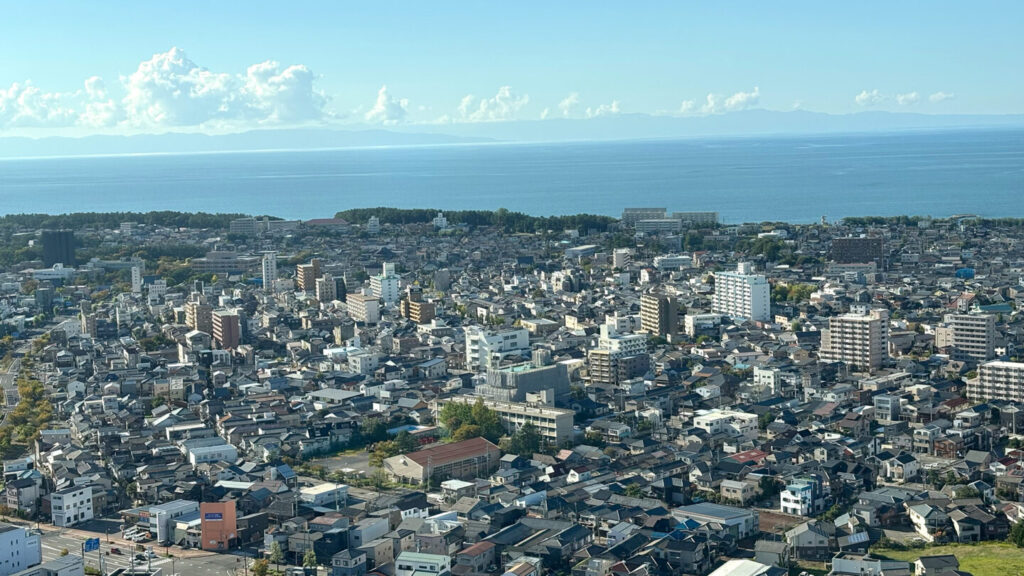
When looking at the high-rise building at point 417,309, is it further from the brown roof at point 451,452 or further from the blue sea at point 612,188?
the blue sea at point 612,188

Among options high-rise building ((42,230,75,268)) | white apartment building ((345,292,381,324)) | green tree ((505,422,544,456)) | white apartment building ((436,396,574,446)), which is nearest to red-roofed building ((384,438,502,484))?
green tree ((505,422,544,456))

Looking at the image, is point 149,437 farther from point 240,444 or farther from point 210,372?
point 210,372

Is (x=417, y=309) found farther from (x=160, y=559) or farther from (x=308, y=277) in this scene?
(x=160, y=559)

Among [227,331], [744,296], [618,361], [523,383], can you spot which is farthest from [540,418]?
[744,296]

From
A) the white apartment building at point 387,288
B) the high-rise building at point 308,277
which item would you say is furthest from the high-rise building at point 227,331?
the high-rise building at point 308,277

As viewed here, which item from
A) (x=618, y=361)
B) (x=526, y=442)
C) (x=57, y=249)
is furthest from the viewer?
(x=57, y=249)

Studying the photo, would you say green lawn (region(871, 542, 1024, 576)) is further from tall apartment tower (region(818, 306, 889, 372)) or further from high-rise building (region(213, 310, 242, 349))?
high-rise building (region(213, 310, 242, 349))
